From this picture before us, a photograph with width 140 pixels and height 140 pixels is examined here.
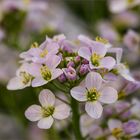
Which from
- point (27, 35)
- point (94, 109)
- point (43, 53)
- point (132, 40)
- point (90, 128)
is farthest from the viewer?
point (27, 35)

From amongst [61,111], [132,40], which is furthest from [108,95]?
[132,40]

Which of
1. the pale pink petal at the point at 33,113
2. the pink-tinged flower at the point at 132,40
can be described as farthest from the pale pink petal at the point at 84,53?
the pink-tinged flower at the point at 132,40

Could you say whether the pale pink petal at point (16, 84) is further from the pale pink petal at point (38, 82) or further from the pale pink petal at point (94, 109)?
Answer: the pale pink petal at point (94, 109)

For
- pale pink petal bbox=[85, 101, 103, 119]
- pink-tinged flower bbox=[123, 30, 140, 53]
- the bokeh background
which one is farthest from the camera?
the bokeh background

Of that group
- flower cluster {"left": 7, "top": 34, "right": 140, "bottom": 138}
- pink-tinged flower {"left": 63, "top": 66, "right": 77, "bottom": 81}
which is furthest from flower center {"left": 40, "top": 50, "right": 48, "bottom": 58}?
pink-tinged flower {"left": 63, "top": 66, "right": 77, "bottom": 81}

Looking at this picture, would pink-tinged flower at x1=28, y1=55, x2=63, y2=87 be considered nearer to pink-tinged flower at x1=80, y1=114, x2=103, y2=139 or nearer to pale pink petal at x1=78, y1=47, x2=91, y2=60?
pale pink petal at x1=78, y1=47, x2=91, y2=60

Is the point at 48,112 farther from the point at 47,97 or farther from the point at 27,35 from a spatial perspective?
the point at 27,35

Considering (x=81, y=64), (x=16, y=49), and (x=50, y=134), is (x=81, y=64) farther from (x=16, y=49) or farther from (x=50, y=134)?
(x=16, y=49)

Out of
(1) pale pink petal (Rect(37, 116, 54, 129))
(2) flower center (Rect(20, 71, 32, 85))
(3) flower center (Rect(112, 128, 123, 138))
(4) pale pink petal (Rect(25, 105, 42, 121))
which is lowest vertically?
(3) flower center (Rect(112, 128, 123, 138))
